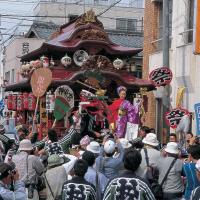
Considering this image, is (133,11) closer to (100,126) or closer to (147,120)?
(147,120)

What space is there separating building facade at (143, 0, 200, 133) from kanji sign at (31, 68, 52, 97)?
466 centimetres

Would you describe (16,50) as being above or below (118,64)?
above

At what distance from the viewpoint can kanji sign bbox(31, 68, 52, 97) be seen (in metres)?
12.7

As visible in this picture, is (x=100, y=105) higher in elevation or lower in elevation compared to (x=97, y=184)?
higher

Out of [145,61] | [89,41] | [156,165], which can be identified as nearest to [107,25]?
[145,61]

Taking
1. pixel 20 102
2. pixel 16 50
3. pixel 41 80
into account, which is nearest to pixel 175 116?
pixel 41 80

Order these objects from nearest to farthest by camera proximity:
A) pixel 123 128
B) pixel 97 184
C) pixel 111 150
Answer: pixel 97 184 → pixel 111 150 → pixel 123 128

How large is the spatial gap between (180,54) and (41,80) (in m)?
5.55

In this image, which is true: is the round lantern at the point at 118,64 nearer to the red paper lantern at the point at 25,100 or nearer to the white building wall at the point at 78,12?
the red paper lantern at the point at 25,100

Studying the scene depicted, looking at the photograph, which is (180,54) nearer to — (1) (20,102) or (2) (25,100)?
(2) (25,100)

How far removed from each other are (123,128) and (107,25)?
32.6 m

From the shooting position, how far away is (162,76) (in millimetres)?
14391

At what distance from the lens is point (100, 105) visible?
13.6 meters

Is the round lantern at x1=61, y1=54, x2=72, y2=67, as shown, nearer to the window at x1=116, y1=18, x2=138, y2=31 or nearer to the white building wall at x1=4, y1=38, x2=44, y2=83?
the white building wall at x1=4, y1=38, x2=44, y2=83
